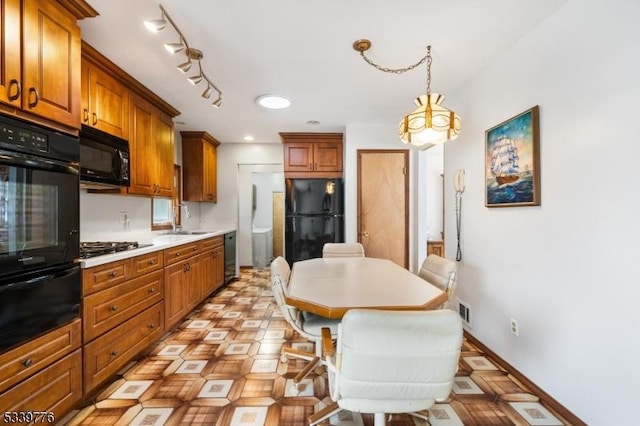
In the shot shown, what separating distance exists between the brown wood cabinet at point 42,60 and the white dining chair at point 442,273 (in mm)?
2397

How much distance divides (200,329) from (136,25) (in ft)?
8.60

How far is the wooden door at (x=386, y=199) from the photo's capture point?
3916 millimetres

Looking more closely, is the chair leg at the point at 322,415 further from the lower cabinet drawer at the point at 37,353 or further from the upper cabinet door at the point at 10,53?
the upper cabinet door at the point at 10,53

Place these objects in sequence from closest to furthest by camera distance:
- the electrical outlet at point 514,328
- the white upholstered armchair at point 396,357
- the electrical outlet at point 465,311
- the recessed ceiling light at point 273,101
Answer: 1. the white upholstered armchair at point 396,357
2. the electrical outlet at point 514,328
3. the electrical outlet at point 465,311
4. the recessed ceiling light at point 273,101

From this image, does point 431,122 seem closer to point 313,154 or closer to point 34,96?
point 34,96

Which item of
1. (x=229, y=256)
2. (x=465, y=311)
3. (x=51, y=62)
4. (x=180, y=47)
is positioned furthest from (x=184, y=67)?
(x=229, y=256)

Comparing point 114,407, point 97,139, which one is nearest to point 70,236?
point 97,139

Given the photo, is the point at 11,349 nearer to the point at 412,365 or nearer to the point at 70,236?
the point at 70,236

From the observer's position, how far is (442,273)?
200cm

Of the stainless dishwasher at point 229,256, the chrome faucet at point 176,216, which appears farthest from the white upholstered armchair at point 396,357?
the chrome faucet at point 176,216

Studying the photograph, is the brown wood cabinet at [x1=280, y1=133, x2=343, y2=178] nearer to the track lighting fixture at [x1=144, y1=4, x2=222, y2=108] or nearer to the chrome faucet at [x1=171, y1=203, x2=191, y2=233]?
the chrome faucet at [x1=171, y1=203, x2=191, y2=233]

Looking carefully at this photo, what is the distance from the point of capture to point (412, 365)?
41.8 inches

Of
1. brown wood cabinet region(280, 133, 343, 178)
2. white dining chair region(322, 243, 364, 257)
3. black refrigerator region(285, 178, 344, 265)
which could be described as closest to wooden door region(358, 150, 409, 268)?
black refrigerator region(285, 178, 344, 265)

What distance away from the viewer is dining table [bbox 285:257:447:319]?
1414mm
